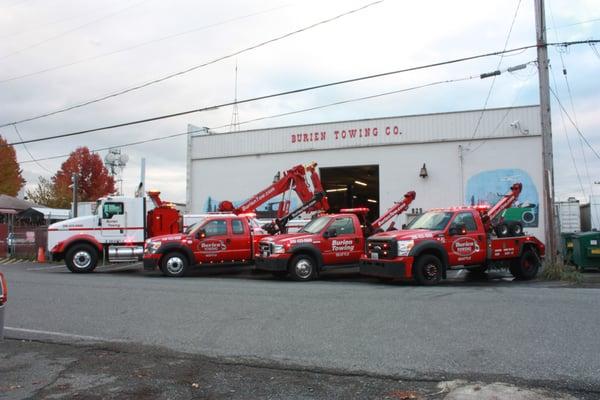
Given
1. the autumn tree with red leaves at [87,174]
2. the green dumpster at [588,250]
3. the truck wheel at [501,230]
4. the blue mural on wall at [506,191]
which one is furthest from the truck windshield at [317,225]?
the autumn tree with red leaves at [87,174]

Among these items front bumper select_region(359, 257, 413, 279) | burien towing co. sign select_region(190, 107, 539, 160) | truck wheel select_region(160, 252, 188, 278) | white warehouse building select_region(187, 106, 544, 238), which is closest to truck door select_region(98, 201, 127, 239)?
truck wheel select_region(160, 252, 188, 278)

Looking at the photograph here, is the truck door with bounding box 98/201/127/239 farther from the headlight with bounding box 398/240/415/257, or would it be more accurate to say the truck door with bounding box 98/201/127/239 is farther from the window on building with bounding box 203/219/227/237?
the headlight with bounding box 398/240/415/257

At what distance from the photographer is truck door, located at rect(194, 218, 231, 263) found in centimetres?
1684

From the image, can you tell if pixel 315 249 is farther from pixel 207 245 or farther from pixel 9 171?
pixel 9 171

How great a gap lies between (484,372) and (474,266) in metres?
9.39

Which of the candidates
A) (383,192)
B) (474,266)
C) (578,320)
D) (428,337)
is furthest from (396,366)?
(383,192)

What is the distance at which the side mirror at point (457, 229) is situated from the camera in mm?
13995

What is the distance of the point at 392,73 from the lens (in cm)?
1630

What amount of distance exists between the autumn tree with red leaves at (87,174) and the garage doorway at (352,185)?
1172 inches

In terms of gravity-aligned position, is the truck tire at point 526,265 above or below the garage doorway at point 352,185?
below

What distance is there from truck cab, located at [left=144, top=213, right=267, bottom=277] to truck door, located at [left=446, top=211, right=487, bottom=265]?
645cm

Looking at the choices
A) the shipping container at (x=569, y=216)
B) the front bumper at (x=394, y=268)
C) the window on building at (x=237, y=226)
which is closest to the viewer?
the front bumper at (x=394, y=268)

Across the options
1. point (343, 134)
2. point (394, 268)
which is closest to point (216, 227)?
point (394, 268)

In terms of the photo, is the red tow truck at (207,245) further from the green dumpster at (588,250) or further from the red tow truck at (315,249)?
the green dumpster at (588,250)
